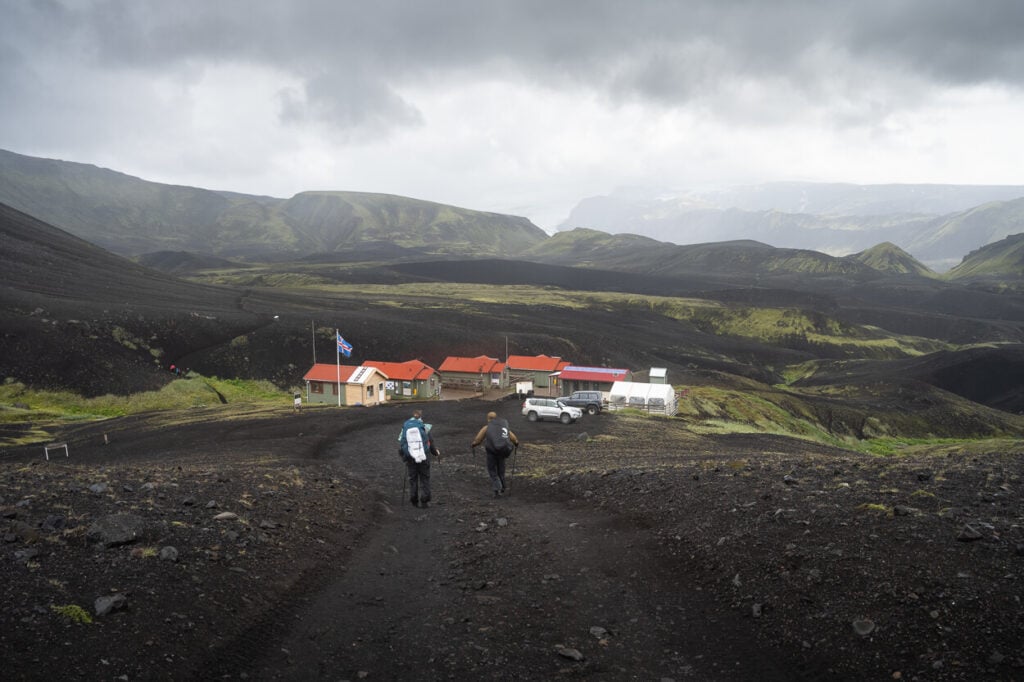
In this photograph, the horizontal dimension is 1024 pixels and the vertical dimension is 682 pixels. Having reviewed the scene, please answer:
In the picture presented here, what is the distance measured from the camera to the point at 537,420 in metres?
40.3

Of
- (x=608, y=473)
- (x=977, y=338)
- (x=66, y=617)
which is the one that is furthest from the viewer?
(x=977, y=338)

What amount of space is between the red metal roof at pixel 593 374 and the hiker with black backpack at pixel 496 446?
52.4 meters

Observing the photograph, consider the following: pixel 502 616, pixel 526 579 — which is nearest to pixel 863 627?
pixel 502 616

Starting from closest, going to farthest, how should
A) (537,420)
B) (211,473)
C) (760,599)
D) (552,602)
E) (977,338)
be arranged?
(760,599) → (552,602) → (211,473) → (537,420) → (977,338)

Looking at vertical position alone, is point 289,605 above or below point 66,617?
below

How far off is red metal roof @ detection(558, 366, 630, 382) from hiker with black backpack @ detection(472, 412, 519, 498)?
2061 inches

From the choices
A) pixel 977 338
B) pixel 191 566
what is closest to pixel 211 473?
pixel 191 566

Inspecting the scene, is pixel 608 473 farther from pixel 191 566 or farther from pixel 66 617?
pixel 66 617

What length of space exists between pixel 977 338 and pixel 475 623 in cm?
22512

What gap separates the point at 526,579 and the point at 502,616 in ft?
4.24

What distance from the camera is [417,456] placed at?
15789mm

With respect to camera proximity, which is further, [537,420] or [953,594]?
[537,420]

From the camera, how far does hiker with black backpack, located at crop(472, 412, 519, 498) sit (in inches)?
658

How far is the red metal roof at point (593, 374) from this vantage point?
226 feet
